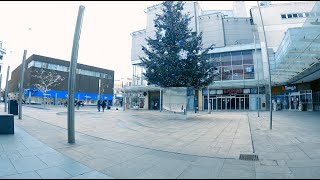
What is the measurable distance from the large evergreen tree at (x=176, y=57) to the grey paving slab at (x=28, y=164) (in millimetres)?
12629

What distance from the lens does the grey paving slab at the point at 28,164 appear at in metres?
4.50

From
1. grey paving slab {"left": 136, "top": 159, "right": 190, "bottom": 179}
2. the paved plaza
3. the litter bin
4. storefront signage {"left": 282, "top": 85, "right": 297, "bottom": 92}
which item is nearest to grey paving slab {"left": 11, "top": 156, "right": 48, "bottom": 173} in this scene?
the paved plaza

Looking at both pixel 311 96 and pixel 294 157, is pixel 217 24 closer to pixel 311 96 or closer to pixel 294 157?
pixel 311 96

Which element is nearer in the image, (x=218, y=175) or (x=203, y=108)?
(x=218, y=175)

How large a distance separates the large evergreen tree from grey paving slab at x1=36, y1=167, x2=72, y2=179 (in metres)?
13.0

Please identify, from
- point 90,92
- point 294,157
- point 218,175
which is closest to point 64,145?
point 218,175

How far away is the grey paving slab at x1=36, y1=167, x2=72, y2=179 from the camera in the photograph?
4075mm

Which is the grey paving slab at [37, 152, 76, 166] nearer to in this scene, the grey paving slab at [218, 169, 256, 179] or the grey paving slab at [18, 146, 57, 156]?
the grey paving slab at [18, 146, 57, 156]

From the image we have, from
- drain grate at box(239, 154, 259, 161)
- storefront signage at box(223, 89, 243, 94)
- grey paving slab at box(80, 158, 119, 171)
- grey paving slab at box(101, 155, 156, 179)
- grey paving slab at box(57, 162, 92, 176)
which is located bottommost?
drain grate at box(239, 154, 259, 161)

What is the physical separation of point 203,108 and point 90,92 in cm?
4453

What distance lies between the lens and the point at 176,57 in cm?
1697

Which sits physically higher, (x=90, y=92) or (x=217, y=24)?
(x=217, y=24)

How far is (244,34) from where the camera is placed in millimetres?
42125

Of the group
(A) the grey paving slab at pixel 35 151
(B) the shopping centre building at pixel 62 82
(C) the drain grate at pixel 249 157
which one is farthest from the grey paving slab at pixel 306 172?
(B) the shopping centre building at pixel 62 82
